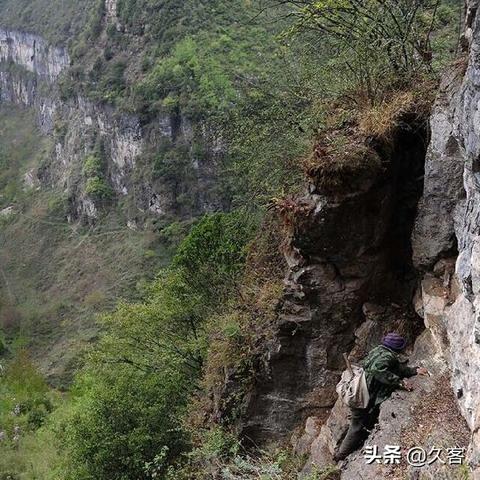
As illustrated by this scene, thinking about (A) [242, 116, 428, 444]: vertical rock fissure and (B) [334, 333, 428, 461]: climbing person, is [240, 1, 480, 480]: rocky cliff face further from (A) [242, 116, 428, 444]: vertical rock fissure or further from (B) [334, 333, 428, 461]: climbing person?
(B) [334, 333, 428, 461]: climbing person

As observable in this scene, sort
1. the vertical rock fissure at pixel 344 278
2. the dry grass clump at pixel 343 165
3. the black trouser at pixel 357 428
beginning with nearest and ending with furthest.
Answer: the black trouser at pixel 357 428 < the dry grass clump at pixel 343 165 < the vertical rock fissure at pixel 344 278

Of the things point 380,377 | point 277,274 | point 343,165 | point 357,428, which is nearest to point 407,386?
point 380,377

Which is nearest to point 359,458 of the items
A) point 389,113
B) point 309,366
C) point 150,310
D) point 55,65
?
point 309,366

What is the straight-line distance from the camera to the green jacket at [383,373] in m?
7.68

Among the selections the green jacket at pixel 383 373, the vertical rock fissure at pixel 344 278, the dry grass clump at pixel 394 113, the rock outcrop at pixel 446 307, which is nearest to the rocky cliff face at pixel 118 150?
the vertical rock fissure at pixel 344 278

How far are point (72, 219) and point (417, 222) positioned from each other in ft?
265

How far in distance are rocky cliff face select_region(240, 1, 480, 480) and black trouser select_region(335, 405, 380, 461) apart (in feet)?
0.68

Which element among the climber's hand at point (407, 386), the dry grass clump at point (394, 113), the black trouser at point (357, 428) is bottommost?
the black trouser at point (357, 428)

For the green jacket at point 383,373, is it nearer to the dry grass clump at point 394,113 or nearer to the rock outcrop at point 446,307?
the rock outcrop at point 446,307

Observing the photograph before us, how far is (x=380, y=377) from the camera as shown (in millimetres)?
7711

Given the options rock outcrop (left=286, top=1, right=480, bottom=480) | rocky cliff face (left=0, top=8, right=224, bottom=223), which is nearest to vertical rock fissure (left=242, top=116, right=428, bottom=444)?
rock outcrop (left=286, top=1, right=480, bottom=480)

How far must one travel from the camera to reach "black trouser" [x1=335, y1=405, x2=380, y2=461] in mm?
8031

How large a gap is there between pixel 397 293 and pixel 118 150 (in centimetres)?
7248

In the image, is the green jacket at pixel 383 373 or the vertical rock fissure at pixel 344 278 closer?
the green jacket at pixel 383 373
